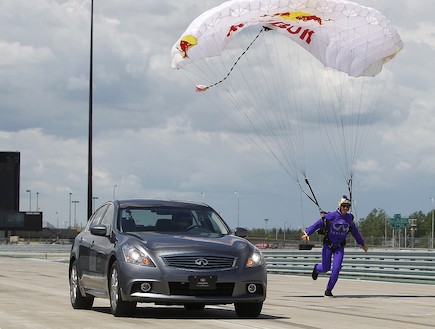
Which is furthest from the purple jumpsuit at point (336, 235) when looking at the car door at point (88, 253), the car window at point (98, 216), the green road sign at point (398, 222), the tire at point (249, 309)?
the green road sign at point (398, 222)

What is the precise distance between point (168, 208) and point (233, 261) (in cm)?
180

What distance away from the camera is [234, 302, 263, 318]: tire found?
1446cm

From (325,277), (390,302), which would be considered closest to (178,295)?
(390,302)

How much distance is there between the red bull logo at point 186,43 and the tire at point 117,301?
11937 mm

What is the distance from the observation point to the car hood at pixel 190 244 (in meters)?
13.9

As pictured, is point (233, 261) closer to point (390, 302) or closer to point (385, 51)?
point (390, 302)

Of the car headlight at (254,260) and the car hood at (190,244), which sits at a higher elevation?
the car hood at (190,244)

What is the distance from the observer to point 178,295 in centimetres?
1384

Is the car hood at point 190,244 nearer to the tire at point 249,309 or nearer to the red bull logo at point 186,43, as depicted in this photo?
the tire at point 249,309

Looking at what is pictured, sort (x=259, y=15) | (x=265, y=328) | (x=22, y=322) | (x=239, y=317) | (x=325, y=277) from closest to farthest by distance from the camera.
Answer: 1. (x=265, y=328)
2. (x=22, y=322)
3. (x=239, y=317)
4. (x=259, y=15)
5. (x=325, y=277)

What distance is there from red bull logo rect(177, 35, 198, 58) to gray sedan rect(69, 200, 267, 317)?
35.9 ft

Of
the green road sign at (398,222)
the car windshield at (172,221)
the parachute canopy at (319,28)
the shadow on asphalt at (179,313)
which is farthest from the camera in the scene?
the green road sign at (398,222)

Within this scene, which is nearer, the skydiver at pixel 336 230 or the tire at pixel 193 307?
the tire at pixel 193 307

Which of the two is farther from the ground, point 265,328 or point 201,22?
point 201,22
